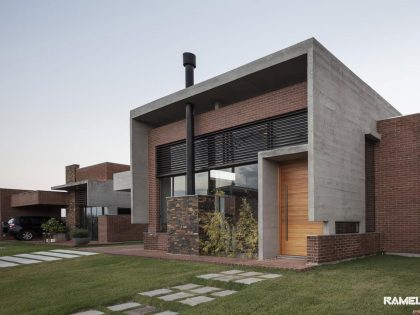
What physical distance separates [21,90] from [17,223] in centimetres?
1372

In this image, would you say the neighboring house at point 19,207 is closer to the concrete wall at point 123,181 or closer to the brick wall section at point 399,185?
the concrete wall at point 123,181

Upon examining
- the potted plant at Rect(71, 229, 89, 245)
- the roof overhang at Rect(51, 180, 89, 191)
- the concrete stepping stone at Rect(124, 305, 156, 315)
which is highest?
the roof overhang at Rect(51, 180, 89, 191)

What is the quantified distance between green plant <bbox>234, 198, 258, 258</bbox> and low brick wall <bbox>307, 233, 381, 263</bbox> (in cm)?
221

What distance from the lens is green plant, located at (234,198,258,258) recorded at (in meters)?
9.95

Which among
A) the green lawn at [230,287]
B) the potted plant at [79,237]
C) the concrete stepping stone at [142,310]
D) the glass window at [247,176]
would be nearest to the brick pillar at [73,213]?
the potted plant at [79,237]

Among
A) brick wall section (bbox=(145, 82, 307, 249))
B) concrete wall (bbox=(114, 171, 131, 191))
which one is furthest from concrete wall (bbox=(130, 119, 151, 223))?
concrete wall (bbox=(114, 171, 131, 191))

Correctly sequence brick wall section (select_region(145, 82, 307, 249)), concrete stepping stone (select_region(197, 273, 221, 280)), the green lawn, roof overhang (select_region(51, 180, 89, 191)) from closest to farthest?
the green lawn → concrete stepping stone (select_region(197, 273, 221, 280)) → brick wall section (select_region(145, 82, 307, 249)) → roof overhang (select_region(51, 180, 89, 191))

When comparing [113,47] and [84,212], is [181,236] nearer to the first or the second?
[113,47]

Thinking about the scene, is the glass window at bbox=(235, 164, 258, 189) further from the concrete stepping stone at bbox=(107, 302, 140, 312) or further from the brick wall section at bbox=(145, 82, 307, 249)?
the concrete stepping stone at bbox=(107, 302, 140, 312)

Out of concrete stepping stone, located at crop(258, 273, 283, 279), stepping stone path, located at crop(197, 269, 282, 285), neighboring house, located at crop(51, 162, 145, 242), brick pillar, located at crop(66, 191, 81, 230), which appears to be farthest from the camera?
brick pillar, located at crop(66, 191, 81, 230)

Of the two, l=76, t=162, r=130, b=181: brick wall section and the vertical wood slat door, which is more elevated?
l=76, t=162, r=130, b=181: brick wall section

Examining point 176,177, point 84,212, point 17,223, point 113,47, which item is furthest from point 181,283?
point 17,223

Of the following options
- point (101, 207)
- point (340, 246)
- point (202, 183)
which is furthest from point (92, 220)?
→ point (340, 246)

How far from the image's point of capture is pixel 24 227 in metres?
25.9
